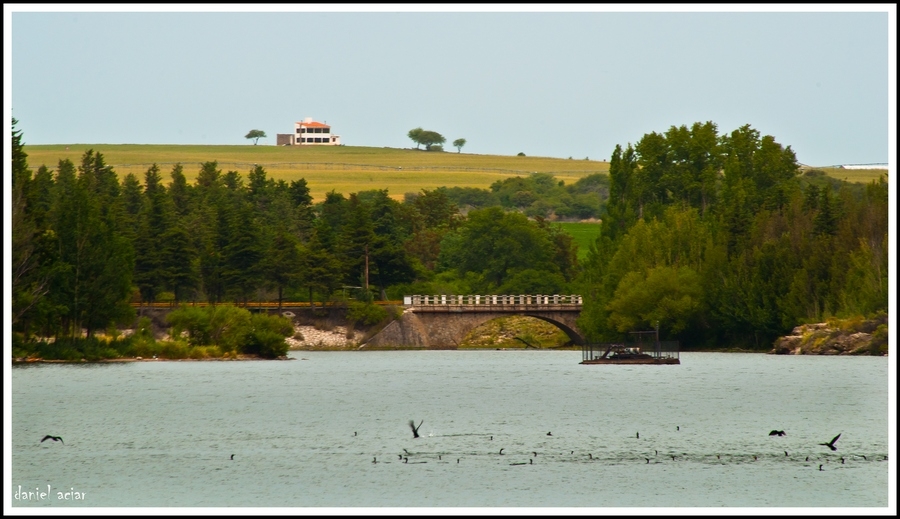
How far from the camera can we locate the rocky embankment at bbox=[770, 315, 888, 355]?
86.3 m

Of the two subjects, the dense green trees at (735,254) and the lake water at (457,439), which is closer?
the lake water at (457,439)

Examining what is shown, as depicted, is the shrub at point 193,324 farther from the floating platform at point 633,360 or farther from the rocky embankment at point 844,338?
the rocky embankment at point 844,338

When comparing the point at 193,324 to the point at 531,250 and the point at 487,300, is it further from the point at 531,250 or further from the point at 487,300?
the point at 531,250

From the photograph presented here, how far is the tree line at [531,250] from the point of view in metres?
84.6

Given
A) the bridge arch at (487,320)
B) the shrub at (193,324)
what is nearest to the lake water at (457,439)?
the shrub at (193,324)

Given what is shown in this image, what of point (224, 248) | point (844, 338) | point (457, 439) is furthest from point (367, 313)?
point (457, 439)

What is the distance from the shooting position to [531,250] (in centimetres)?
13150

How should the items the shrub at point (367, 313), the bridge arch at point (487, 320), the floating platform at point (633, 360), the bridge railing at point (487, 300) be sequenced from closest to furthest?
the floating platform at point (633, 360) → the bridge arch at point (487, 320) → the shrub at point (367, 313) → the bridge railing at point (487, 300)

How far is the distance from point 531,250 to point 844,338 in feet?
156

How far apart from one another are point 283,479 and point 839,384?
1445 inches

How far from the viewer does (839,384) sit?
66438 millimetres

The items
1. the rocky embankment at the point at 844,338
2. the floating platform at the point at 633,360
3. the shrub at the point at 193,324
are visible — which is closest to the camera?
the floating platform at the point at 633,360

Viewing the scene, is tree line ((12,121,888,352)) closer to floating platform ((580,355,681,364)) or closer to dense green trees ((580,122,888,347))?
dense green trees ((580,122,888,347))

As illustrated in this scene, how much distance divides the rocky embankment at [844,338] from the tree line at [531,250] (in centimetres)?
127
